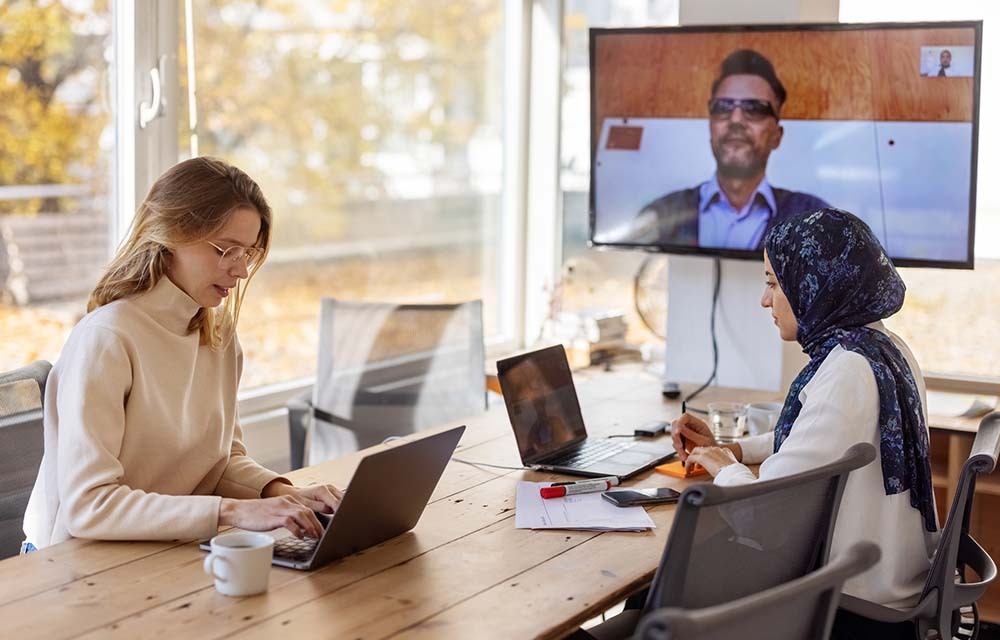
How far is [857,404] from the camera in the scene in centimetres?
210

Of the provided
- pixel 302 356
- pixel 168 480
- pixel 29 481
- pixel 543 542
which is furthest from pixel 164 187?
pixel 302 356

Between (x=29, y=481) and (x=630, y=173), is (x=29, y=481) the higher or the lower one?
the lower one

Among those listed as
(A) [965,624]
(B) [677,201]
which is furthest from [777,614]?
(B) [677,201]

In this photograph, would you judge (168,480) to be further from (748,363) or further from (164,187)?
(748,363)

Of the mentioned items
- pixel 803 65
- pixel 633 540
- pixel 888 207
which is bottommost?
pixel 633 540

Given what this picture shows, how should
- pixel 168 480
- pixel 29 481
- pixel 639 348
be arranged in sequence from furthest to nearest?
pixel 639 348 → pixel 29 481 → pixel 168 480

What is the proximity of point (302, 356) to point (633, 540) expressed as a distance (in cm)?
205

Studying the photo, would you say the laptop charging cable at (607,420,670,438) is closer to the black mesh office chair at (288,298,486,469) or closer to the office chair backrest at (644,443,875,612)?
the black mesh office chair at (288,298,486,469)

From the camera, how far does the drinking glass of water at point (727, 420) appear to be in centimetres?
284

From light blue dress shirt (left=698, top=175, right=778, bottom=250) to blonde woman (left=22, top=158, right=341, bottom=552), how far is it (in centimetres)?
169

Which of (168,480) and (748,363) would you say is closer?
(168,480)

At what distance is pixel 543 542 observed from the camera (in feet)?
6.75

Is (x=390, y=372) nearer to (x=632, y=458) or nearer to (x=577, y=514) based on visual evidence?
(x=632, y=458)

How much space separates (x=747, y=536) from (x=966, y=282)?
2.46 meters
